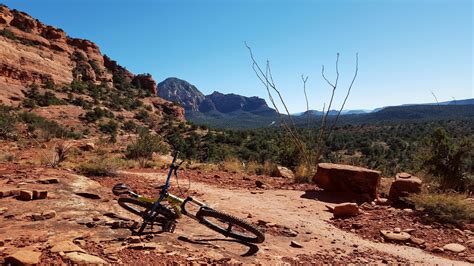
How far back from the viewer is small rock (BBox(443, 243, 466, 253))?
18.0 ft

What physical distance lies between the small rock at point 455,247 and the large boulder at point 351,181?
121 inches

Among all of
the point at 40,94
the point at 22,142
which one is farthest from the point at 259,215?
the point at 40,94

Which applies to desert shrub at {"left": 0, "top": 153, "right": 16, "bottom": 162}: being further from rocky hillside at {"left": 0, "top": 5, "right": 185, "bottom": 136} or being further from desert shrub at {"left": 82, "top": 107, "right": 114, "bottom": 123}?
desert shrub at {"left": 82, "top": 107, "right": 114, "bottom": 123}

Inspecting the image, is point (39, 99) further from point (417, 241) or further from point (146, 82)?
point (417, 241)

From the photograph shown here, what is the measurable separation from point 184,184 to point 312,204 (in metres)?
3.54

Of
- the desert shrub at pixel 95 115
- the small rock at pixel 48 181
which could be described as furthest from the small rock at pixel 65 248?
the desert shrub at pixel 95 115

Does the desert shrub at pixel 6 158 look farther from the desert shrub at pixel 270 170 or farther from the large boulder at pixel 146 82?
the large boulder at pixel 146 82

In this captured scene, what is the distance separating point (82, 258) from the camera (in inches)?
138

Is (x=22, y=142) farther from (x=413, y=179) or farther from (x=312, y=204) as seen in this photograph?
(x=413, y=179)

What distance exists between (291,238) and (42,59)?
2045 inches

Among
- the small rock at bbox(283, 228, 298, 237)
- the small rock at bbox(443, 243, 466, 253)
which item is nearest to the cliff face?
the small rock at bbox(283, 228, 298, 237)

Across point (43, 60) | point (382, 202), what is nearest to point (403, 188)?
point (382, 202)

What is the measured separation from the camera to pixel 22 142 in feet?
59.9

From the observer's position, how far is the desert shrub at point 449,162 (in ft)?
33.4
